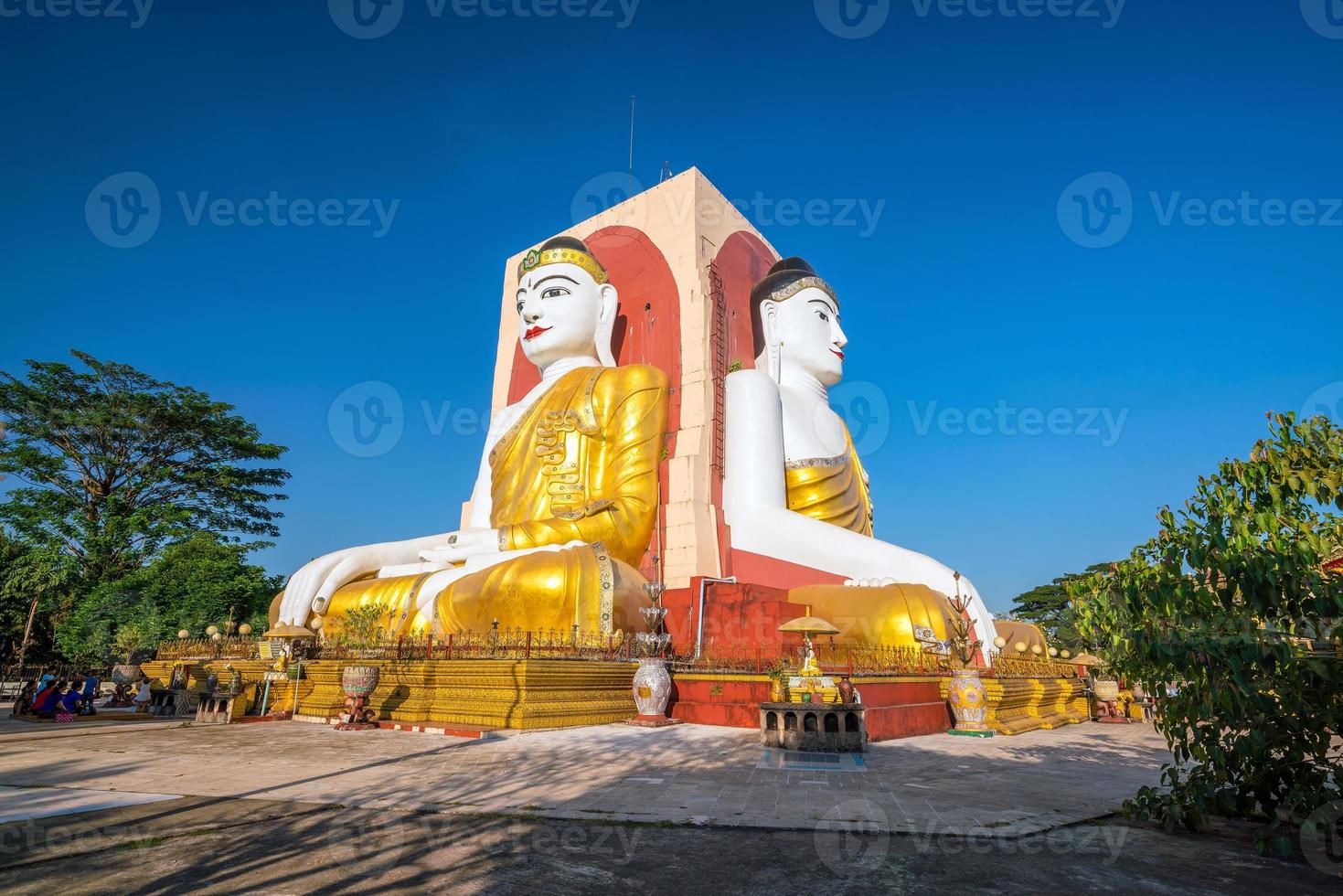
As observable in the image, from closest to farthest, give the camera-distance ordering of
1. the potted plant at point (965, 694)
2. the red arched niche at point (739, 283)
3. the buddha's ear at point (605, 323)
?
the potted plant at point (965, 694), the buddha's ear at point (605, 323), the red arched niche at point (739, 283)

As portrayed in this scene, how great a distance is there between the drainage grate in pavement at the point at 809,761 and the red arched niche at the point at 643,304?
835 cm

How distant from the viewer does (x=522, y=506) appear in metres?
14.9

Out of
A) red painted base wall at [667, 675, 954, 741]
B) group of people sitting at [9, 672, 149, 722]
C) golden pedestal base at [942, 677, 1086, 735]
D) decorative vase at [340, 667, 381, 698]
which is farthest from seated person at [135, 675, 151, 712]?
golden pedestal base at [942, 677, 1086, 735]

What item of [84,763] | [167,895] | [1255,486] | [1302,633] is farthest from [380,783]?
[1255,486]

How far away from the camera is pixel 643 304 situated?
678 inches

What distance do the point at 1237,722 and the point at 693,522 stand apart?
985 centimetres

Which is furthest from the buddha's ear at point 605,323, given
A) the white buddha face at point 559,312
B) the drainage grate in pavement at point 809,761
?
the drainage grate in pavement at point 809,761

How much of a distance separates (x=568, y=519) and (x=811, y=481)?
5.04 meters

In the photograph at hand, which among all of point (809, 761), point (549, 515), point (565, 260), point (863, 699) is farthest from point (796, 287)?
point (809, 761)

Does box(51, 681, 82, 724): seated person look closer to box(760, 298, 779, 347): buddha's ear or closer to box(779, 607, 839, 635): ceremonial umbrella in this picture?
box(779, 607, 839, 635): ceremonial umbrella

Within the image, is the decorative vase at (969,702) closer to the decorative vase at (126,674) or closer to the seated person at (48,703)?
the seated person at (48,703)

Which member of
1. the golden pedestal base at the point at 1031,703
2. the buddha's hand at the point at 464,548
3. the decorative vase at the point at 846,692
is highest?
the buddha's hand at the point at 464,548

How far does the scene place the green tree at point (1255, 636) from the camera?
397 cm

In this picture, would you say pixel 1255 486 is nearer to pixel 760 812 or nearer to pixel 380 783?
pixel 760 812
